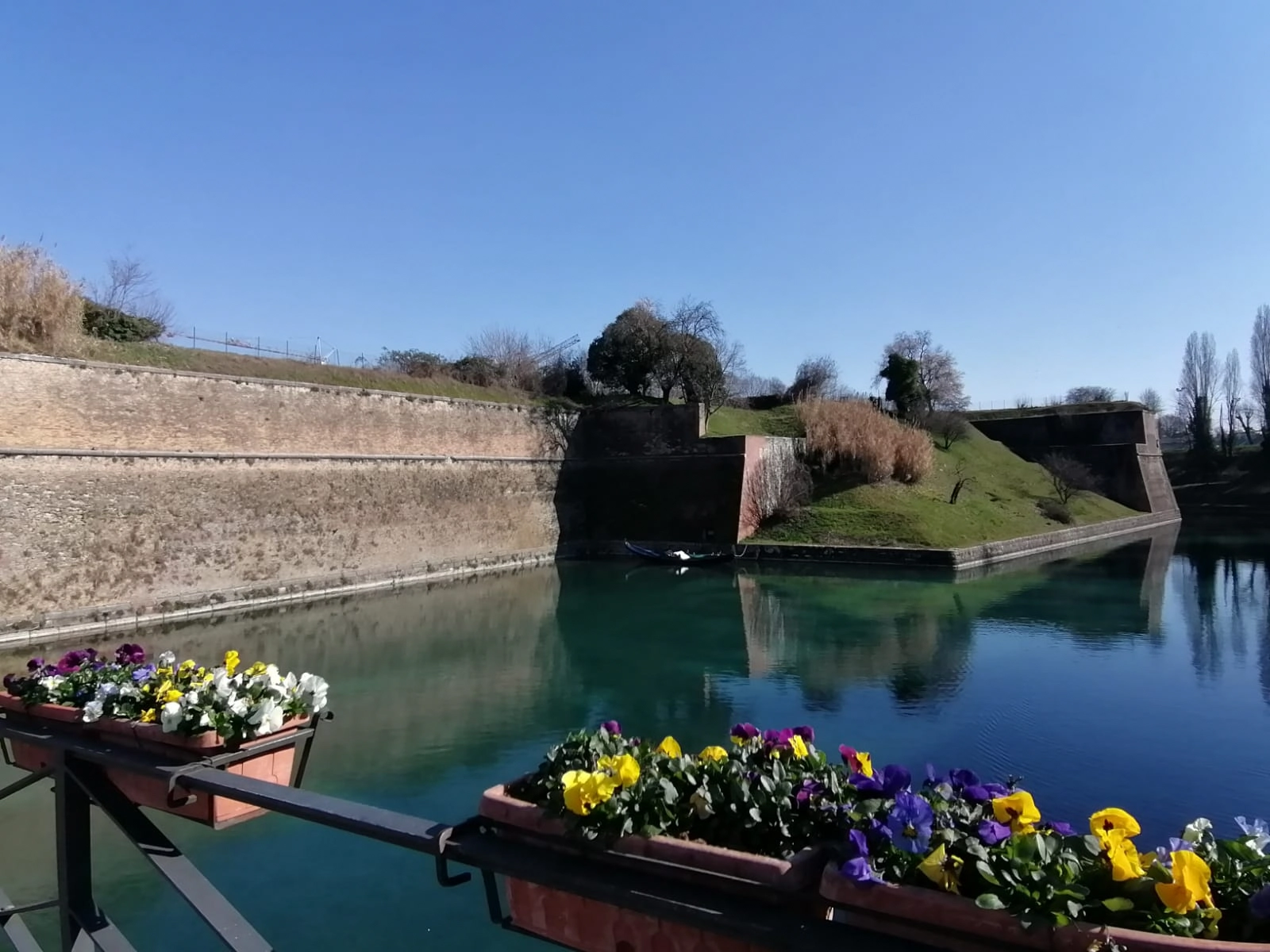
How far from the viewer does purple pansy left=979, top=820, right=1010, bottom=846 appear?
143 centimetres

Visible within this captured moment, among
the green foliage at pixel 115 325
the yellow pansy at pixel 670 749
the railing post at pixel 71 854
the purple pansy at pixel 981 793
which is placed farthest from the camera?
the green foliage at pixel 115 325

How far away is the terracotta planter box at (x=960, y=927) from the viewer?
124cm

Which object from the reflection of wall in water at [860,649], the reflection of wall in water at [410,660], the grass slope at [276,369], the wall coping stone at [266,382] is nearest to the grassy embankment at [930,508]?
the reflection of wall in water at [860,649]

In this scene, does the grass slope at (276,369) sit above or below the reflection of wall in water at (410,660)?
above

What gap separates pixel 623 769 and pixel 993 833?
68 centimetres

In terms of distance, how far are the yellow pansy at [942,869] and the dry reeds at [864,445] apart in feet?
81.8

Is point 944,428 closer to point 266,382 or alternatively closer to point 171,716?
point 266,382

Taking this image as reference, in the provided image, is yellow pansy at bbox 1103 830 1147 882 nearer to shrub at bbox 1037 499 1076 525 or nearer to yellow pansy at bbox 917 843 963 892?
yellow pansy at bbox 917 843 963 892

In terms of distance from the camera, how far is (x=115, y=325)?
17.2 m

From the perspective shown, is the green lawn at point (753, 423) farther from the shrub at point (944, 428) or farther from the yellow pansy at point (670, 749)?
the yellow pansy at point (670, 749)

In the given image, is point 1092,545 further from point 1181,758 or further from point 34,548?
point 34,548

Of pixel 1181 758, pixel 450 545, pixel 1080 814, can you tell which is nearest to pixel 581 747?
pixel 1080 814

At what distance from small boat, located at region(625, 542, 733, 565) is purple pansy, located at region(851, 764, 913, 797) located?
67.8 ft

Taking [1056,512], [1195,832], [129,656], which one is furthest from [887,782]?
[1056,512]
